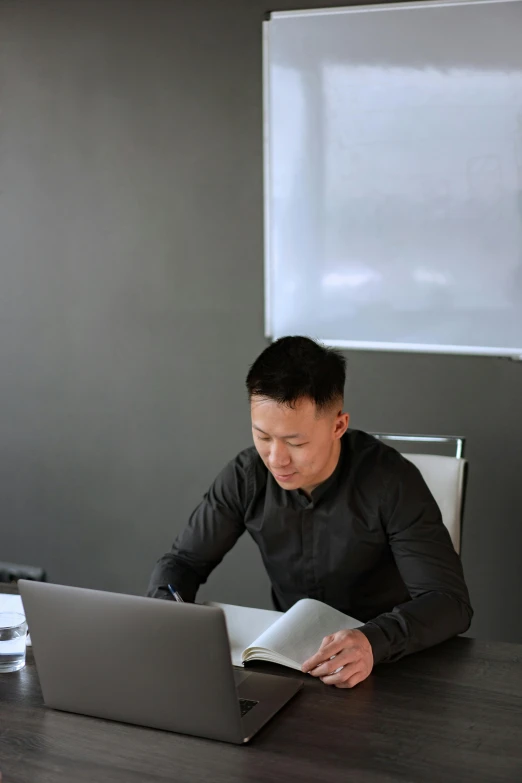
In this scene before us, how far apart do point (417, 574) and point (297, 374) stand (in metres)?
0.46

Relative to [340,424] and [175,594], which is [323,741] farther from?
[340,424]

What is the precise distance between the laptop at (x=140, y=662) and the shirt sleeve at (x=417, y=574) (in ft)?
0.87

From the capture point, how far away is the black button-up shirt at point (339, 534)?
1881 millimetres

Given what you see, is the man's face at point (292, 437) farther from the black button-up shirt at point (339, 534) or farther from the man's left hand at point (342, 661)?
the man's left hand at point (342, 661)

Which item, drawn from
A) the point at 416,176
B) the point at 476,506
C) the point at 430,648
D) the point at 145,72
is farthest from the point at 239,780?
the point at 145,72

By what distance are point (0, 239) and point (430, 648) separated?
8.13 feet

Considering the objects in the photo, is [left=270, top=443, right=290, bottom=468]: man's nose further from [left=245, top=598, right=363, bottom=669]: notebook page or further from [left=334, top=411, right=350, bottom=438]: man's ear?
A: [left=245, top=598, right=363, bottom=669]: notebook page

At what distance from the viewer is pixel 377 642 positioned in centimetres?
158

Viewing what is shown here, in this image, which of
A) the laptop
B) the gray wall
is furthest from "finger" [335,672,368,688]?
the gray wall

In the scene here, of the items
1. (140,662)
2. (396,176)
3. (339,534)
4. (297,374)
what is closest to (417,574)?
(339,534)

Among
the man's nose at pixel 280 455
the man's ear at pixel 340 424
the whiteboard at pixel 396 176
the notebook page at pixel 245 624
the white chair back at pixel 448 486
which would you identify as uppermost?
the whiteboard at pixel 396 176

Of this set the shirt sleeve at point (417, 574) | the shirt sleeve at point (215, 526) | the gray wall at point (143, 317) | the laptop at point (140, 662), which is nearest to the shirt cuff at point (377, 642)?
the shirt sleeve at point (417, 574)

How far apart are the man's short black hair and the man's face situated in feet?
0.06

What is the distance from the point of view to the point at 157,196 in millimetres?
3283
